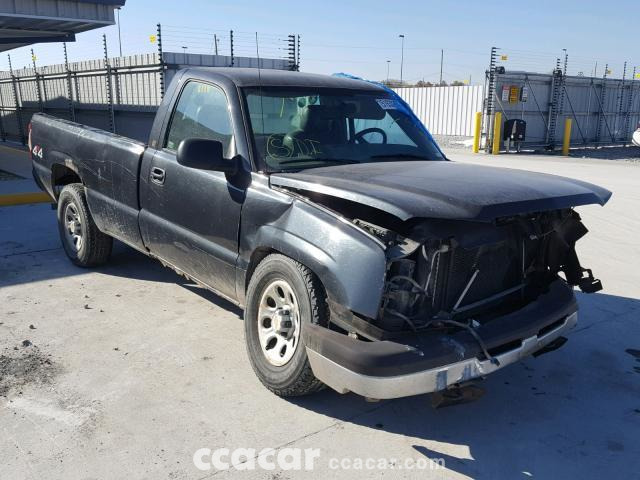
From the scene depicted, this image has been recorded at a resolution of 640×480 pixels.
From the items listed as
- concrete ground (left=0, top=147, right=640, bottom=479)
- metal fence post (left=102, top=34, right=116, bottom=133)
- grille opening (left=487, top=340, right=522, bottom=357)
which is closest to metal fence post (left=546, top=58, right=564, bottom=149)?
metal fence post (left=102, top=34, right=116, bottom=133)

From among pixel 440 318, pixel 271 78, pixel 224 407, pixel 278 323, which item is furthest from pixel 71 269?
pixel 440 318

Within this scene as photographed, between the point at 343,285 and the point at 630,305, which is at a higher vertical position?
the point at 343,285

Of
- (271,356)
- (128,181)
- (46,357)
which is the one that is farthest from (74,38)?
(271,356)

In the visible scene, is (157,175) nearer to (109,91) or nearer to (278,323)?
(278,323)

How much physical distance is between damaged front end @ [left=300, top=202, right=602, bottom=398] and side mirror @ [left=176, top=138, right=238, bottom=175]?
1.02 m

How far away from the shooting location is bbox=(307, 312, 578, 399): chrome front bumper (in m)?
2.83

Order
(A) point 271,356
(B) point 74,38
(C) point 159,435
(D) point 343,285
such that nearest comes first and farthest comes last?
1. (D) point 343,285
2. (C) point 159,435
3. (A) point 271,356
4. (B) point 74,38

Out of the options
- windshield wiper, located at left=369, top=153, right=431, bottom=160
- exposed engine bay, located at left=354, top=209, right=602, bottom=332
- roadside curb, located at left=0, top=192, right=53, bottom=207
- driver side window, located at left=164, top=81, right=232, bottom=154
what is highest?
driver side window, located at left=164, top=81, right=232, bottom=154

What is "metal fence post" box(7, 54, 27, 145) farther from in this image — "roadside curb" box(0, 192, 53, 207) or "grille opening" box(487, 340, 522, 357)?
"grille opening" box(487, 340, 522, 357)

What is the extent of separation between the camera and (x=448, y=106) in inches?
1037

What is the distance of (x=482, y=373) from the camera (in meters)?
2.99

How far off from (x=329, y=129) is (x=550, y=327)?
79.3 inches

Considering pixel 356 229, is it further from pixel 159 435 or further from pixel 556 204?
pixel 159 435

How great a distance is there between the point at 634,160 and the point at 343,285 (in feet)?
67.7
